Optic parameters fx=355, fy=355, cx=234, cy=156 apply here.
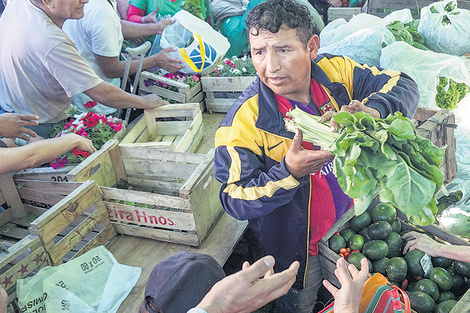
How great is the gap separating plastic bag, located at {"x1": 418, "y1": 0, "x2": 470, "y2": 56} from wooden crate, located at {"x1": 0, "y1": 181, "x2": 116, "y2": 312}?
398cm

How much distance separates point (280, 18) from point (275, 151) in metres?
0.69

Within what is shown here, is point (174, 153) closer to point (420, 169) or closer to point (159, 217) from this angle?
point (159, 217)

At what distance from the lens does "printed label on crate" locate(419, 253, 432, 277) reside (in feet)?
7.34

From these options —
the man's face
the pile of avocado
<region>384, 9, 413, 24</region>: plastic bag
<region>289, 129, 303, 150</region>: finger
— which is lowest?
the pile of avocado

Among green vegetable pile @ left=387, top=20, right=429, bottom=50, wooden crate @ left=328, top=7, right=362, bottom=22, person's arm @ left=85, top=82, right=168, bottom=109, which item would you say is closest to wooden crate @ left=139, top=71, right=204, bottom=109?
person's arm @ left=85, top=82, right=168, bottom=109

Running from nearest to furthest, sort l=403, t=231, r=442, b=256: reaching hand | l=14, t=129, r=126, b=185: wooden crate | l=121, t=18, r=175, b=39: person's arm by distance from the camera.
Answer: l=403, t=231, r=442, b=256: reaching hand < l=14, t=129, r=126, b=185: wooden crate < l=121, t=18, r=175, b=39: person's arm

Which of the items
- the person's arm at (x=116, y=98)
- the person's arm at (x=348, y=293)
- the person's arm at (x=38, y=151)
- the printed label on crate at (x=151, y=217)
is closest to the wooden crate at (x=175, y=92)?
the person's arm at (x=116, y=98)

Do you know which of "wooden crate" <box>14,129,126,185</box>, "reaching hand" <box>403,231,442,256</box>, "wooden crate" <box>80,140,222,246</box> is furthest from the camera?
"wooden crate" <box>14,129,126,185</box>

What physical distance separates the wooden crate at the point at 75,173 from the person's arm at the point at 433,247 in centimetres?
238

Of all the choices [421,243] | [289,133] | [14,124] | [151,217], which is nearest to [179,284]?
[289,133]

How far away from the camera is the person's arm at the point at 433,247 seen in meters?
1.98

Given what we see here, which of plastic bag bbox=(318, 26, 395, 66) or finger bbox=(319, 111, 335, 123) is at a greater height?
finger bbox=(319, 111, 335, 123)

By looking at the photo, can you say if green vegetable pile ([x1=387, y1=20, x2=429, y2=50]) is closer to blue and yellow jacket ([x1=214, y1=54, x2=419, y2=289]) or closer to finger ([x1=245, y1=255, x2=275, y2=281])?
blue and yellow jacket ([x1=214, y1=54, x2=419, y2=289])

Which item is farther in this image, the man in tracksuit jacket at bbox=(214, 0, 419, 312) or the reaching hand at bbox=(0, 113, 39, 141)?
the reaching hand at bbox=(0, 113, 39, 141)
